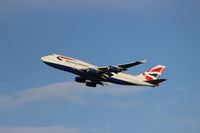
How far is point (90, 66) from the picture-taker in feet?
272

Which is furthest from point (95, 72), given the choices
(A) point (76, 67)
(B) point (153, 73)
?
(B) point (153, 73)

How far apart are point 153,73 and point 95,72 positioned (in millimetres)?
17189

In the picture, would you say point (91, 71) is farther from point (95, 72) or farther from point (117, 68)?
point (117, 68)

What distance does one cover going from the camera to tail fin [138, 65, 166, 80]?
90.7 meters

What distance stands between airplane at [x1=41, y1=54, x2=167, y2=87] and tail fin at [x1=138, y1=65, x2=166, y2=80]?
174 centimetres

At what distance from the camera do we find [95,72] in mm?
81125

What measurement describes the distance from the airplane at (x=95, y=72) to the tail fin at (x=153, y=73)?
5.72ft

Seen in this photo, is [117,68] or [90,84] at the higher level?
[90,84]

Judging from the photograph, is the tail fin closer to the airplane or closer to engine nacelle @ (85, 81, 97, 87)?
the airplane

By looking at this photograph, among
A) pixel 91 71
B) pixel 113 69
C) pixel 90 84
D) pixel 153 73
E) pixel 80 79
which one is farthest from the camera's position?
pixel 153 73

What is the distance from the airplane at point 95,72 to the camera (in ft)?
263

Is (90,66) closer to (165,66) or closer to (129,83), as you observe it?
(129,83)

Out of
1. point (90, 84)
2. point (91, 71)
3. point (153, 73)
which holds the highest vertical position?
point (153, 73)

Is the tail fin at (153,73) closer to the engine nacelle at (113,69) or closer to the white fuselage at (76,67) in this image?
the white fuselage at (76,67)
